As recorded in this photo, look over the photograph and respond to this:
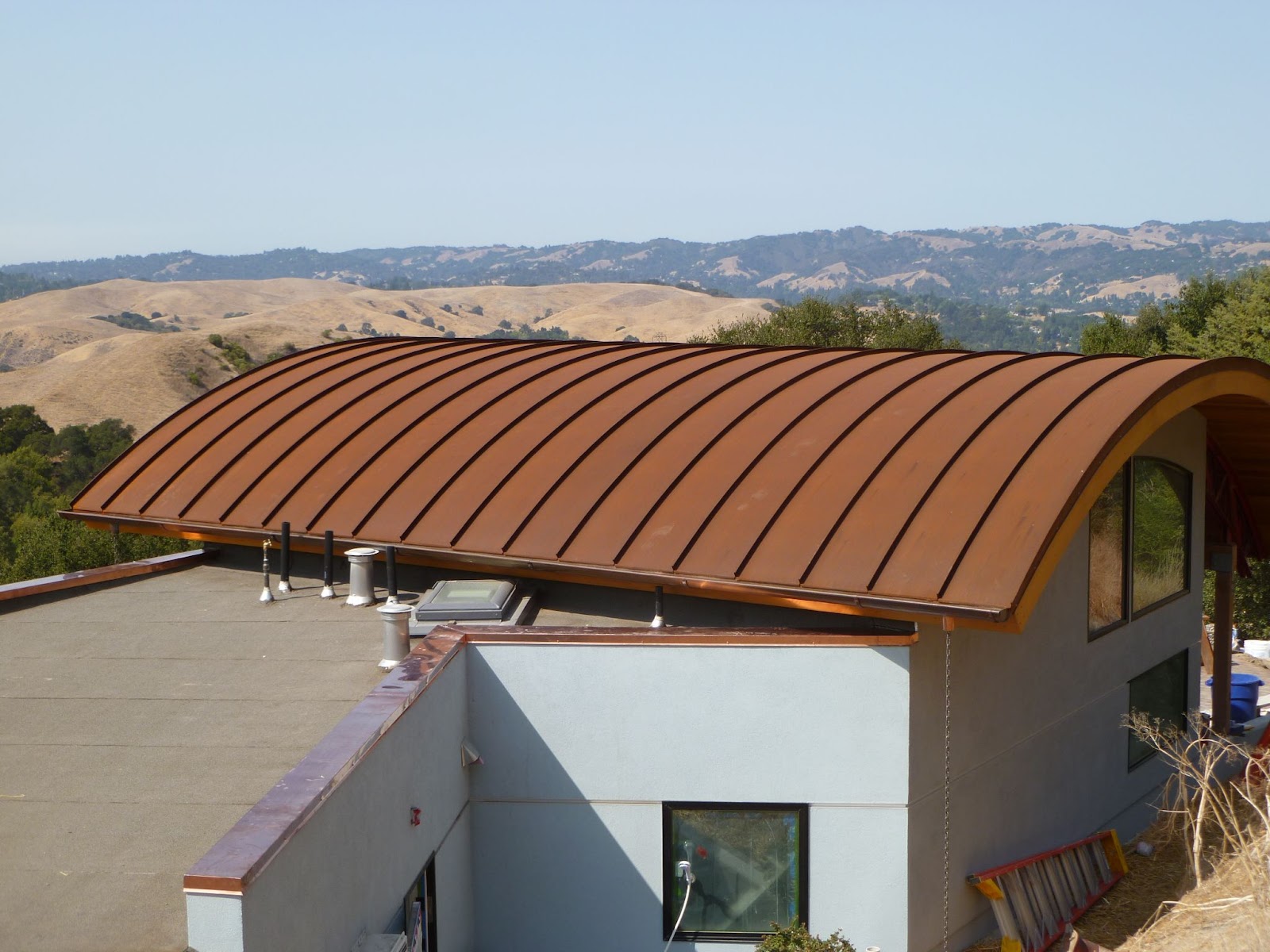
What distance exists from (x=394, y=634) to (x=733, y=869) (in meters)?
3.98

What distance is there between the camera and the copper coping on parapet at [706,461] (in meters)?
12.0

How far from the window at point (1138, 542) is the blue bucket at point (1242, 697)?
5716mm

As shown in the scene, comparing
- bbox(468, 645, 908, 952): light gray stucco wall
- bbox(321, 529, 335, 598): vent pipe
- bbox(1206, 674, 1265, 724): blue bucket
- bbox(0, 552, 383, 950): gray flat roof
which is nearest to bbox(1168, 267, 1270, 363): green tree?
bbox(1206, 674, 1265, 724): blue bucket

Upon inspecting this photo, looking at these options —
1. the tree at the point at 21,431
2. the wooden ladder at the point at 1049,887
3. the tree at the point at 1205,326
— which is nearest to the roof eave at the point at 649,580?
the wooden ladder at the point at 1049,887

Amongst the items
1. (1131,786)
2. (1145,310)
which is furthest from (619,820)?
(1145,310)

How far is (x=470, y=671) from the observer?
39.9 ft

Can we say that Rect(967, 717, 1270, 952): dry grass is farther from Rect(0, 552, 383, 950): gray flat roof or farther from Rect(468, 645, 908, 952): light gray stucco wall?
Rect(0, 552, 383, 950): gray flat roof

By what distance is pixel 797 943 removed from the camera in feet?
37.0

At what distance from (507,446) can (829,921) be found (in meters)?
6.74

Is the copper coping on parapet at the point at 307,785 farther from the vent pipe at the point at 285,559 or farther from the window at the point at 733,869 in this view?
the vent pipe at the point at 285,559

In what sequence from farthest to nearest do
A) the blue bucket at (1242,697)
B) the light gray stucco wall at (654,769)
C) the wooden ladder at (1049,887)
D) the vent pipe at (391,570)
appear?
1. the blue bucket at (1242,697)
2. the vent pipe at (391,570)
3. the wooden ladder at (1049,887)
4. the light gray stucco wall at (654,769)

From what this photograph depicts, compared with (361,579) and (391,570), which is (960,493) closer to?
(391,570)

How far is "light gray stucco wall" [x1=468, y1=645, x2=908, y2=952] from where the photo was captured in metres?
11.8

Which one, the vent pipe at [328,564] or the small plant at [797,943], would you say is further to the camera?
the vent pipe at [328,564]
